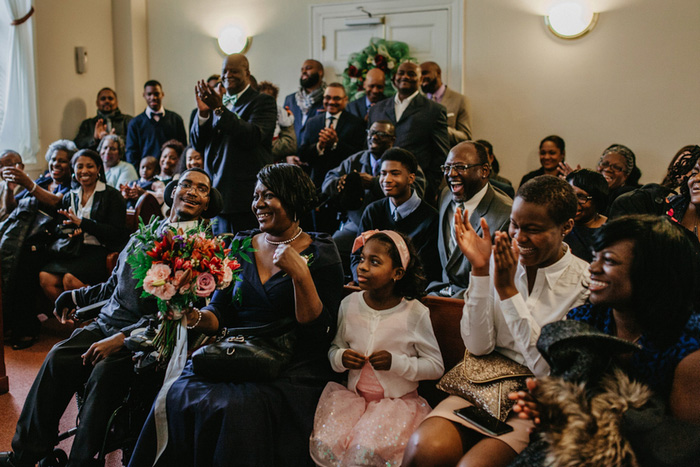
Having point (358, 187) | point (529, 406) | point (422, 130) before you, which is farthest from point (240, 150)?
point (529, 406)

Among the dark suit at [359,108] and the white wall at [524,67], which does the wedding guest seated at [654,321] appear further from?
the white wall at [524,67]

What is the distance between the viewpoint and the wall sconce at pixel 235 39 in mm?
7773

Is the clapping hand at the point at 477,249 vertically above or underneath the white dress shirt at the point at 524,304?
above

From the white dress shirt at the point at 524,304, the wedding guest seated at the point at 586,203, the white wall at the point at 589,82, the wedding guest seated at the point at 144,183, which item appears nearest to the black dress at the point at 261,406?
the white dress shirt at the point at 524,304

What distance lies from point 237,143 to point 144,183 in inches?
85.7

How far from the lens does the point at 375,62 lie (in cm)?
670

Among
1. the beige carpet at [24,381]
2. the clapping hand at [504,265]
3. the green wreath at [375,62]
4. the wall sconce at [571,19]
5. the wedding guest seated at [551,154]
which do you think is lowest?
the beige carpet at [24,381]

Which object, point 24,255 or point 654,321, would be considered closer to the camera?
point 654,321

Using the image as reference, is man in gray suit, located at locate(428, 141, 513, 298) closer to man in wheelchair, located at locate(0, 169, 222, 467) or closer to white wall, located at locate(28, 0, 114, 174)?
man in wheelchair, located at locate(0, 169, 222, 467)

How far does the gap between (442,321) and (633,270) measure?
3.09 feet

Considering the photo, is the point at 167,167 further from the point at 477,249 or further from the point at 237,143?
the point at 477,249

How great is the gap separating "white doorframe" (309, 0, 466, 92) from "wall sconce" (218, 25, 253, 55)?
2.93 feet

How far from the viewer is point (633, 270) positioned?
1.75m

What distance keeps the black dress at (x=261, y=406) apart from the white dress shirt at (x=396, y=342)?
0.31 ft
